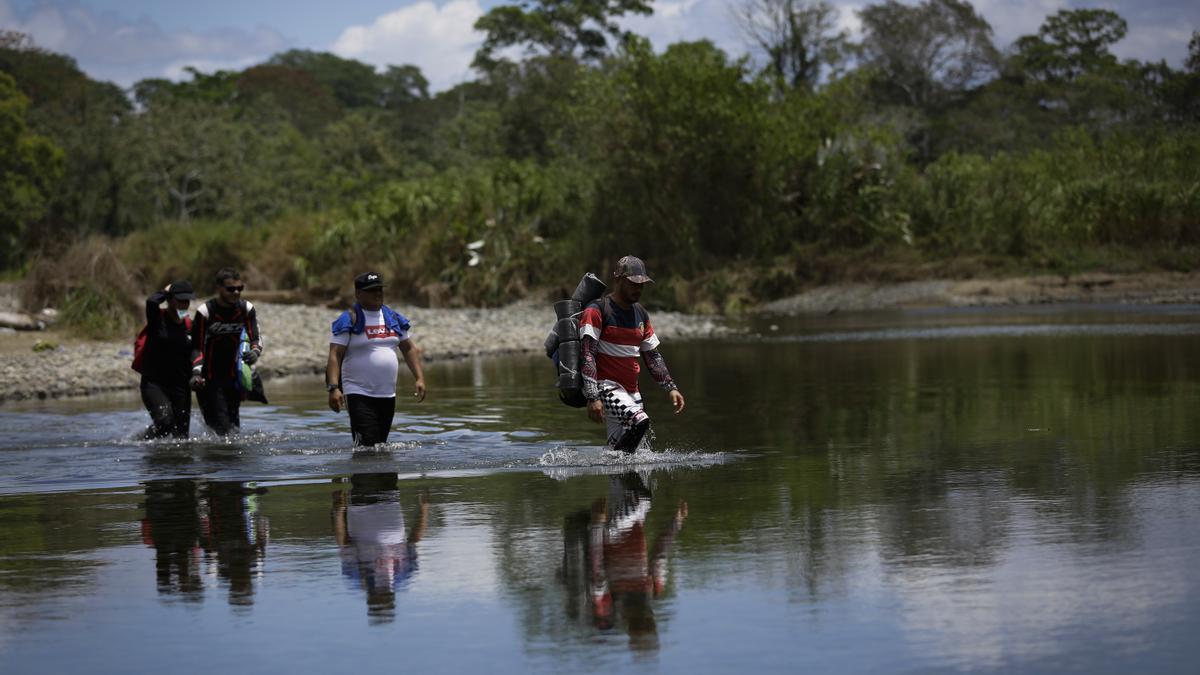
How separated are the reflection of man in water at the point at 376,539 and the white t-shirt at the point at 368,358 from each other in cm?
132

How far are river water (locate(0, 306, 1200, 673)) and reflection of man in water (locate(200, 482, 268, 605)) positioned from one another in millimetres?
40

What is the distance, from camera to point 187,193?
77312 millimetres

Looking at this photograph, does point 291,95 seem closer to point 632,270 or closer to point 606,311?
point 606,311

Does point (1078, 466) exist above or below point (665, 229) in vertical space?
below

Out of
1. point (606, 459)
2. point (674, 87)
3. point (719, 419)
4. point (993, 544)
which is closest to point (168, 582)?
point (993, 544)

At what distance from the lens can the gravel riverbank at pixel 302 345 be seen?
82.0 feet

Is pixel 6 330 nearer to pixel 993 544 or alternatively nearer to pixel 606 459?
pixel 606 459

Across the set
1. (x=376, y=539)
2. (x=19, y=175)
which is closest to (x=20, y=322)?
(x=376, y=539)

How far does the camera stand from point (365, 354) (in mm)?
14172

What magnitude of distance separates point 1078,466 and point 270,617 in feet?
23.4

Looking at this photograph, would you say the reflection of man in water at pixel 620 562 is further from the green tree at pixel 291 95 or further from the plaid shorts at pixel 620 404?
the green tree at pixel 291 95

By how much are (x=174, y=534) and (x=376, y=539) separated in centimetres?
148

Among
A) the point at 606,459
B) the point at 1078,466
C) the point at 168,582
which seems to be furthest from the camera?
the point at 606,459

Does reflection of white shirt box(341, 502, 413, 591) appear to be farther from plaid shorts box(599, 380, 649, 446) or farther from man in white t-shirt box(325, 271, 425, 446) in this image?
man in white t-shirt box(325, 271, 425, 446)
